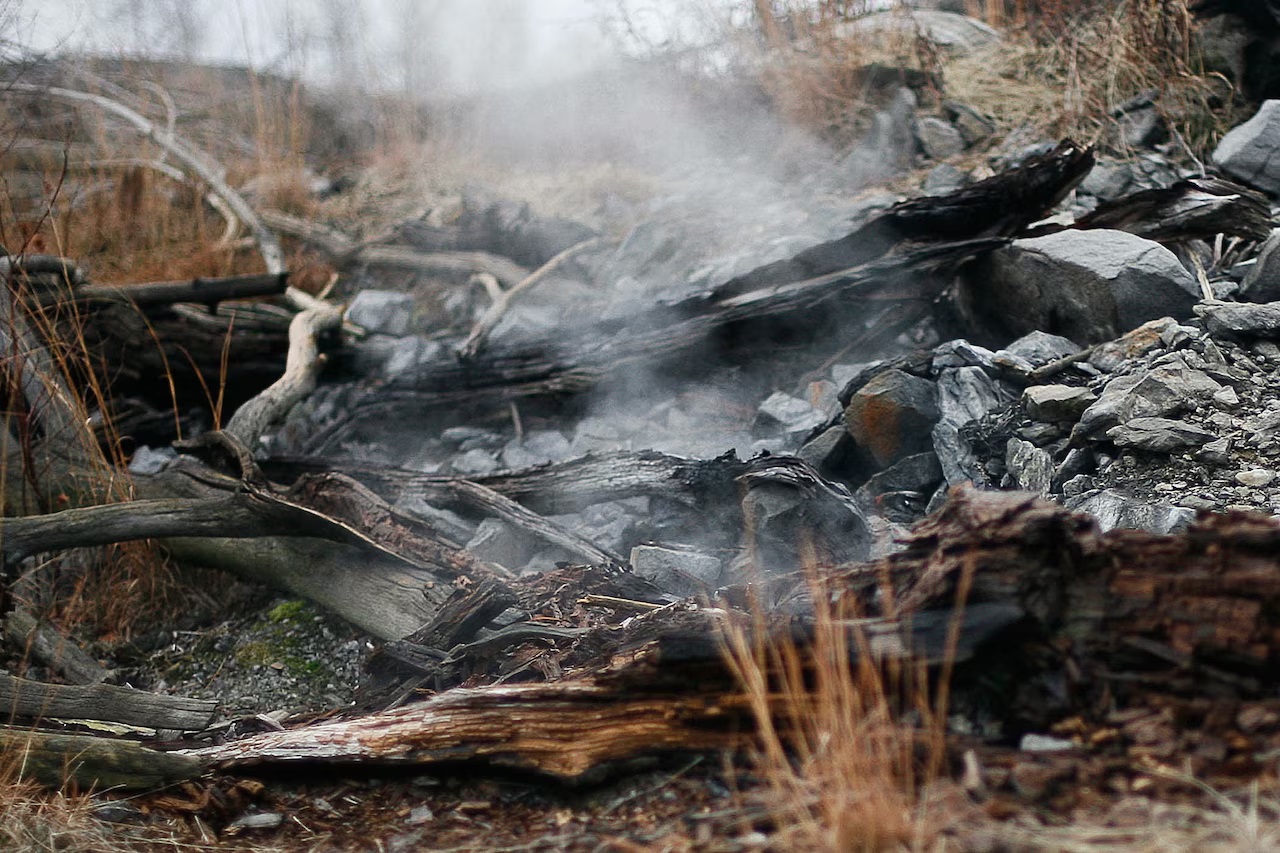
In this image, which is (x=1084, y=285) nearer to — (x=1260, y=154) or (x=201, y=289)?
(x=1260, y=154)

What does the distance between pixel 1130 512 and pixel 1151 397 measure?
0.53 metres

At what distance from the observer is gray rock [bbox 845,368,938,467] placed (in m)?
3.37

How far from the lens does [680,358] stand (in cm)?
438

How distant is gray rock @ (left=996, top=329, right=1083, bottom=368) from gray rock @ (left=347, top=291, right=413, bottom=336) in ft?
12.4

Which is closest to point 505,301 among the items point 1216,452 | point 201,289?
point 201,289

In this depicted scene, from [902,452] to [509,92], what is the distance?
670cm

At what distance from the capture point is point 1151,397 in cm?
290

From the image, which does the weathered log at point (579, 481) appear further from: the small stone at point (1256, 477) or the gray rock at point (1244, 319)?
the gray rock at point (1244, 319)

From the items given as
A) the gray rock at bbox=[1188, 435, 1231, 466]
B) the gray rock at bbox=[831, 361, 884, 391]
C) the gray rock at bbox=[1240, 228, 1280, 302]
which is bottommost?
the gray rock at bbox=[1188, 435, 1231, 466]

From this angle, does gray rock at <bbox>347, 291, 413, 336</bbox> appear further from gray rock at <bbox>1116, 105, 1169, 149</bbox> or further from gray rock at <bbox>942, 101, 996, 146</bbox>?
gray rock at <bbox>1116, 105, 1169, 149</bbox>

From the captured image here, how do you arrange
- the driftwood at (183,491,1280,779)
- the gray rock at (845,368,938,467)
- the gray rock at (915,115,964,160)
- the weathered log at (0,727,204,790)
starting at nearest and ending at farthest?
the driftwood at (183,491,1280,779)
the weathered log at (0,727,204,790)
the gray rock at (845,368,938,467)
the gray rock at (915,115,964,160)

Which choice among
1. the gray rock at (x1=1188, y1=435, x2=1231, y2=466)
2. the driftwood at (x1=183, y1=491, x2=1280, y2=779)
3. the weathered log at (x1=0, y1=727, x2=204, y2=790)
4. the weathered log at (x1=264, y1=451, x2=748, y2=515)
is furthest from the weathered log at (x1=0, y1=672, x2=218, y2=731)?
the gray rock at (x1=1188, y1=435, x2=1231, y2=466)

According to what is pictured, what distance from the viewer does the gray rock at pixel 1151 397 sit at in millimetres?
2871

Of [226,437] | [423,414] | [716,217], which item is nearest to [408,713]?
[226,437]
